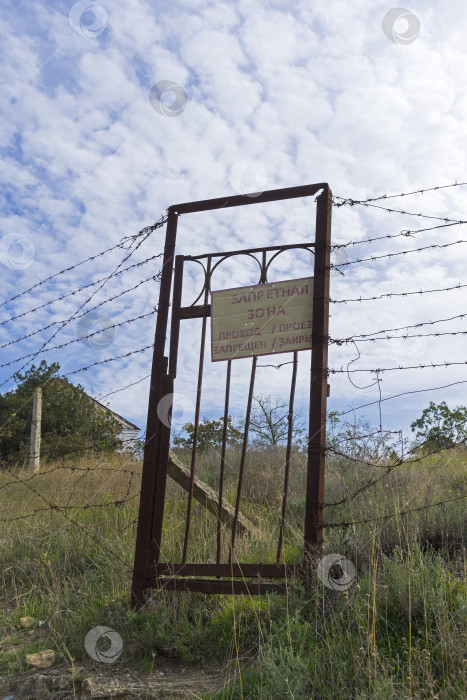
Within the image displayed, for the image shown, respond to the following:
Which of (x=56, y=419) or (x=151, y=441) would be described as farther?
(x=56, y=419)

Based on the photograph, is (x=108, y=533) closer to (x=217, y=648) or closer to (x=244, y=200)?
(x=217, y=648)

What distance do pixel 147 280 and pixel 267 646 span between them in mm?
3352

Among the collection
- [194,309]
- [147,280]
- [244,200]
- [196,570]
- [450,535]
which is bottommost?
[196,570]

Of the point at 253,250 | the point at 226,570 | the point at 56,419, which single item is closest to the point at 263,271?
the point at 253,250

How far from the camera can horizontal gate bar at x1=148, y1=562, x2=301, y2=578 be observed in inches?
172

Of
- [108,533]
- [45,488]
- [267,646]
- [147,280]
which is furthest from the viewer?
[45,488]

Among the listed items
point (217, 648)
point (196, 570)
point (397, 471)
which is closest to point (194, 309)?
point (196, 570)

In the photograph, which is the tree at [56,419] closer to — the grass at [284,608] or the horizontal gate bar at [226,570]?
the grass at [284,608]

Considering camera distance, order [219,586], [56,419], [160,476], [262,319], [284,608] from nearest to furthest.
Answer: [284,608] → [219,586] → [262,319] → [160,476] → [56,419]

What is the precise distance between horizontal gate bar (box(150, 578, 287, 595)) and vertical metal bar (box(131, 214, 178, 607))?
0.22m

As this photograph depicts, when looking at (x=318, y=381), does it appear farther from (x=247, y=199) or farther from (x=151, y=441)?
(x=247, y=199)

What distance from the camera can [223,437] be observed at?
15.8 ft

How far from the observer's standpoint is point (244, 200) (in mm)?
5176

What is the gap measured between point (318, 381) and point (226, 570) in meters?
1.59
